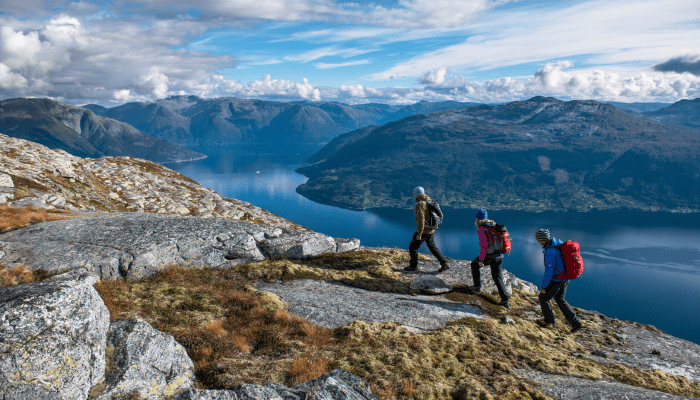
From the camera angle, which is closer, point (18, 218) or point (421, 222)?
point (421, 222)

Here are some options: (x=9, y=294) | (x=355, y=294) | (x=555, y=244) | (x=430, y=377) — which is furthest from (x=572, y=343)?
(x=9, y=294)

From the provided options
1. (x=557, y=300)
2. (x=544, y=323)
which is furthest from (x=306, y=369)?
(x=557, y=300)

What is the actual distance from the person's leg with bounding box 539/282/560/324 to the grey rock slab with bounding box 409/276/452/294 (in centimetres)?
409

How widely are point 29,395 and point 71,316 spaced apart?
6.07ft

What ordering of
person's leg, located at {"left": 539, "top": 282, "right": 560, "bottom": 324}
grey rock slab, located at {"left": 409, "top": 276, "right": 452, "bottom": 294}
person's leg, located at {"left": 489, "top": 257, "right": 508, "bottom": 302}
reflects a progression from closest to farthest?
person's leg, located at {"left": 539, "top": 282, "right": 560, "bottom": 324}, person's leg, located at {"left": 489, "top": 257, "right": 508, "bottom": 302}, grey rock slab, located at {"left": 409, "top": 276, "right": 452, "bottom": 294}

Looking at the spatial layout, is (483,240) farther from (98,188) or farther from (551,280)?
(98,188)

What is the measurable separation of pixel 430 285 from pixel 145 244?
1451 cm

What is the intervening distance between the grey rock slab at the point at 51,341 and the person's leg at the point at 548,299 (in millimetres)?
15402

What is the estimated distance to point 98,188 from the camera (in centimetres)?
4475

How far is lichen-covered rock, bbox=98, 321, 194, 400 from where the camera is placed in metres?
7.75

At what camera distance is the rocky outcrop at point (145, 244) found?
15273mm

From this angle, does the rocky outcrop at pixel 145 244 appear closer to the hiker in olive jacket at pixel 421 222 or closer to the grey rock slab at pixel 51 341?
the hiker in olive jacket at pixel 421 222

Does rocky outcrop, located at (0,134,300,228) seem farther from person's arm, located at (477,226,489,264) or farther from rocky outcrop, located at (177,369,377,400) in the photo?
person's arm, located at (477,226,489,264)

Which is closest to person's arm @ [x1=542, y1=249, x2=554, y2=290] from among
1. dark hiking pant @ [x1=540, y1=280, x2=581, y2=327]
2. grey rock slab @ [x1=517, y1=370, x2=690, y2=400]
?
dark hiking pant @ [x1=540, y1=280, x2=581, y2=327]
